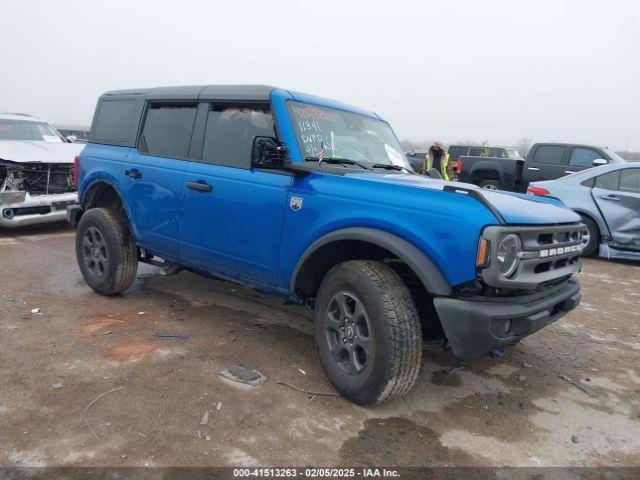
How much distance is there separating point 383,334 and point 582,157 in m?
9.73

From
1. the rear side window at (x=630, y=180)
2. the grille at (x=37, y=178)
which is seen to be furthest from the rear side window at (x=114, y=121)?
the rear side window at (x=630, y=180)

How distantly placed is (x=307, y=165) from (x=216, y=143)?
0.98 metres

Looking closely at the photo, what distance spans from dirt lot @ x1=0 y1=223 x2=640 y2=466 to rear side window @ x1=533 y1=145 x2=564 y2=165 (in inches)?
271

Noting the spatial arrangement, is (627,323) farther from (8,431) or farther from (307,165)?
(8,431)

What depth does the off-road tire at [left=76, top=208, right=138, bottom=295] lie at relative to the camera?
4504mm

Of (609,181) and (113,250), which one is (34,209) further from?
(609,181)

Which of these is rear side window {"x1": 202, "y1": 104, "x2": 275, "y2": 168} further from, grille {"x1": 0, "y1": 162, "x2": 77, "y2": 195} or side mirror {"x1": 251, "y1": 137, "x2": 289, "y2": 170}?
grille {"x1": 0, "y1": 162, "x2": 77, "y2": 195}

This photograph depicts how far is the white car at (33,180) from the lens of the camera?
280 inches

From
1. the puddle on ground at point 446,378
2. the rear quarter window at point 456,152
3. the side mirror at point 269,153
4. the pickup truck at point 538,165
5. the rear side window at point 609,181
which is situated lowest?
the puddle on ground at point 446,378

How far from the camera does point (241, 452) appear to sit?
7.98ft

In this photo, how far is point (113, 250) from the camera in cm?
449

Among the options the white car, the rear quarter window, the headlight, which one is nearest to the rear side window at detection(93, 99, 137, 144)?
the white car

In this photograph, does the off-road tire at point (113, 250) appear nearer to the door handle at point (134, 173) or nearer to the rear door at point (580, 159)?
the door handle at point (134, 173)

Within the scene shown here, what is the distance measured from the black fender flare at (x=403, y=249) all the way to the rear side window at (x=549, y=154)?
9.38 m
